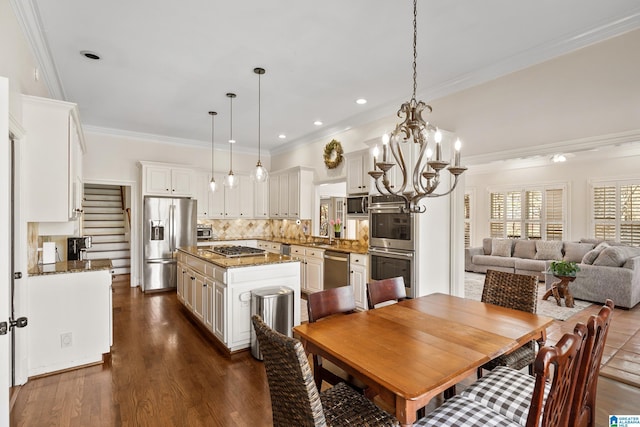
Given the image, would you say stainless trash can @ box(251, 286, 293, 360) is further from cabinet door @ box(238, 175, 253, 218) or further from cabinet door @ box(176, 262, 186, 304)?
cabinet door @ box(238, 175, 253, 218)

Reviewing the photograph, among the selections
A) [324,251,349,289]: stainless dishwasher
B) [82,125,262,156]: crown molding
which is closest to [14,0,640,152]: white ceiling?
[82,125,262,156]: crown molding

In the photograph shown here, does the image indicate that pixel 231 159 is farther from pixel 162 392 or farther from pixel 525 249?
pixel 525 249

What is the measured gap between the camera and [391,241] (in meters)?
4.24

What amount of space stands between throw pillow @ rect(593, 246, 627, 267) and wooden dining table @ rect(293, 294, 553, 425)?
4.42 metres

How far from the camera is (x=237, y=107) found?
16.0 ft

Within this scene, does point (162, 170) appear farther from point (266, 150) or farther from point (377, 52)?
point (377, 52)

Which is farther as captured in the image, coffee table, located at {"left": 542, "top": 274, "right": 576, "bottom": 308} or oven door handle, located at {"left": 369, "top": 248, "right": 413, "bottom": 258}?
coffee table, located at {"left": 542, "top": 274, "right": 576, "bottom": 308}

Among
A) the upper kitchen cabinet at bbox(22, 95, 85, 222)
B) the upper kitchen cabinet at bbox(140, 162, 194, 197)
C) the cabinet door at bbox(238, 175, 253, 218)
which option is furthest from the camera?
the cabinet door at bbox(238, 175, 253, 218)

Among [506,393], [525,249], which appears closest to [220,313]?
[506,393]

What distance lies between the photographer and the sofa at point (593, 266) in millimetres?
4992

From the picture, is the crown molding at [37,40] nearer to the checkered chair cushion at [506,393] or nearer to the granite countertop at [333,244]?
the granite countertop at [333,244]

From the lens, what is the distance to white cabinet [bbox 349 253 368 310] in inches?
181

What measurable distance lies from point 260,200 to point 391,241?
13.5 feet

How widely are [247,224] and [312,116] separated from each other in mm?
3469
